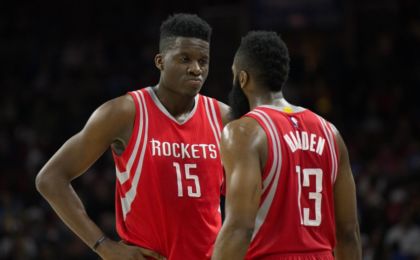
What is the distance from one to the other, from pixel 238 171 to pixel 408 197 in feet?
19.3

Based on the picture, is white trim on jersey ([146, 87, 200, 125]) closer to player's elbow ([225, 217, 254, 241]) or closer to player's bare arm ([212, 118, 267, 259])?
player's bare arm ([212, 118, 267, 259])

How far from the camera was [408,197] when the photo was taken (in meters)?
9.16

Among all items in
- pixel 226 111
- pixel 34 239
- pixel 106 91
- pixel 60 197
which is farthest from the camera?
pixel 106 91

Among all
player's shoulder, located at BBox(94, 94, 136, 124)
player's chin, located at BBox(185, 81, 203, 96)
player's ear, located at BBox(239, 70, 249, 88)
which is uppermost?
player's ear, located at BBox(239, 70, 249, 88)

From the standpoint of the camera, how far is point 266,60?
3945mm

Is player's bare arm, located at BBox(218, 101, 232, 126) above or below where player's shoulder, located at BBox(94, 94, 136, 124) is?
below

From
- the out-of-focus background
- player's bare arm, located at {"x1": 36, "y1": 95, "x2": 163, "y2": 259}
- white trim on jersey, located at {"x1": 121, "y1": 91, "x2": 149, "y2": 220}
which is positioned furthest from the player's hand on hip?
the out-of-focus background

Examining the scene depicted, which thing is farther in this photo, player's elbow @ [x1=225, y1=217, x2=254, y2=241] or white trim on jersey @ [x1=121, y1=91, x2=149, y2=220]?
white trim on jersey @ [x1=121, y1=91, x2=149, y2=220]

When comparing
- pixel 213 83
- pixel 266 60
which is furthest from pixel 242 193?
pixel 213 83

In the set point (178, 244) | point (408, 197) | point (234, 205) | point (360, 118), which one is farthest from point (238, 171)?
point (360, 118)

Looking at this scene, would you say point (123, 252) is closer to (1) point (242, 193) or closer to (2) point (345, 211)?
(1) point (242, 193)

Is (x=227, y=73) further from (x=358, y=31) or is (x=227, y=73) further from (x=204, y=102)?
(x=204, y=102)

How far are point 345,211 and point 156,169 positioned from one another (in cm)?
102

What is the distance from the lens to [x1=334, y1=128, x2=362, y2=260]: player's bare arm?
4.06 meters
